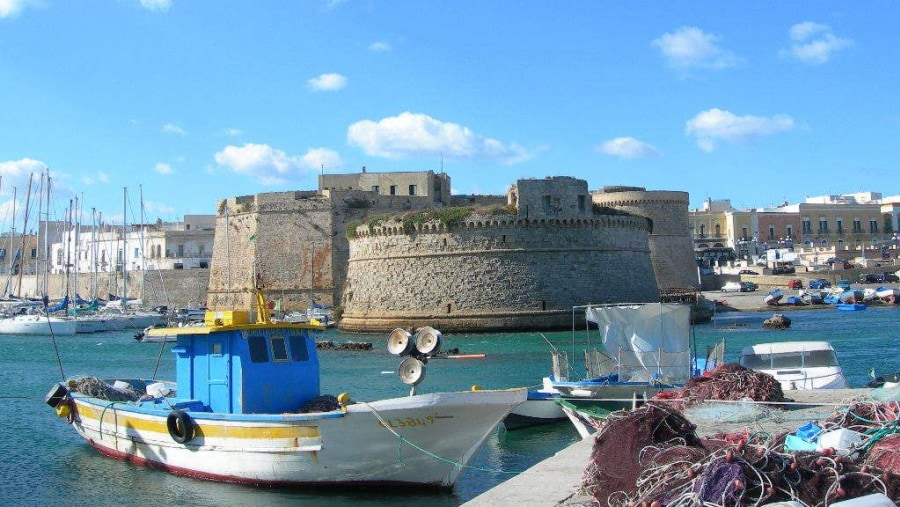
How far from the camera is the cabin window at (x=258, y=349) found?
10.0 meters

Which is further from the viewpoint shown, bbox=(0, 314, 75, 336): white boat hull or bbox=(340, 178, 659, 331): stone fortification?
bbox=(0, 314, 75, 336): white boat hull

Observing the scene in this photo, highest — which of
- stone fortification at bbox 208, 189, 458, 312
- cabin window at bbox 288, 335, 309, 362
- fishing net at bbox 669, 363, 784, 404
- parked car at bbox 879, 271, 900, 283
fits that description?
stone fortification at bbox 208, 189, 458, 312

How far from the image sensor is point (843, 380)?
514 inches

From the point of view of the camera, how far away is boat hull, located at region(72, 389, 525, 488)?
29.0ft

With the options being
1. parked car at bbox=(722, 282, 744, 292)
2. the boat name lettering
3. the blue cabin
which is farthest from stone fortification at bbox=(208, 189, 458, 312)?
the boat name lettering

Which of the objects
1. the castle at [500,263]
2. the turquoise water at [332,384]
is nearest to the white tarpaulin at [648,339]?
the turquoise water at [332,384]

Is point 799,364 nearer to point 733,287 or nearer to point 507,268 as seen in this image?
point 507,268

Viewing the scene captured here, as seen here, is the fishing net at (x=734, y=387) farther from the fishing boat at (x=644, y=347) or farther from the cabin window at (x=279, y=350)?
the cabin window at (x=279, y=350)

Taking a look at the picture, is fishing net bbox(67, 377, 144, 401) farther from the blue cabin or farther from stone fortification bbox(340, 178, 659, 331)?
stone fortification bbox(340, 178, 659, 331)

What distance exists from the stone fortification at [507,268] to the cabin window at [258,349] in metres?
19.7

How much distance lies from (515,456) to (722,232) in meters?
58.3

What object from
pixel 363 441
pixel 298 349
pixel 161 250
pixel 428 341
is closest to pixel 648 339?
pixel 428 341

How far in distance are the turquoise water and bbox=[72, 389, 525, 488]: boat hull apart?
179 millimetres

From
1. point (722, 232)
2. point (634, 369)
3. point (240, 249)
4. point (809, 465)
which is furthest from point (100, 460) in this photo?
point (722, 232)
